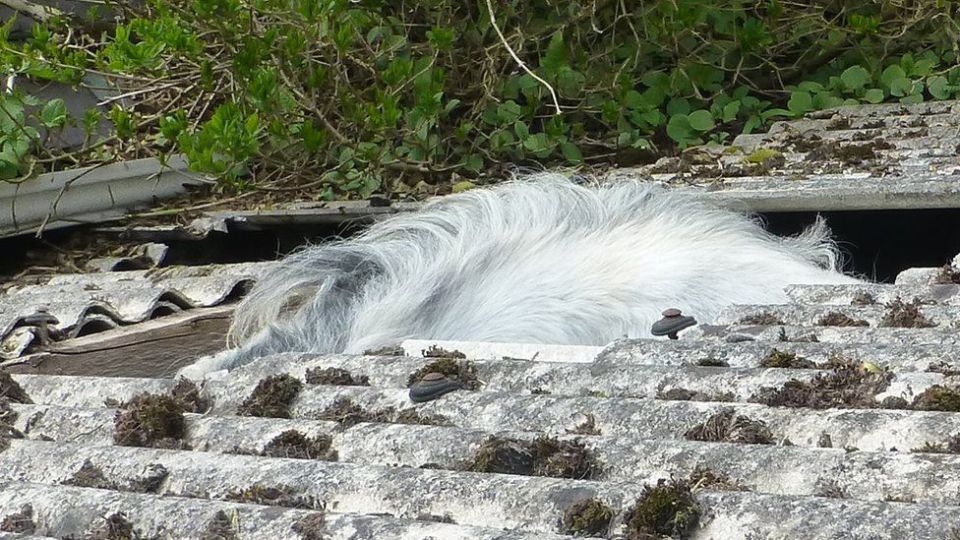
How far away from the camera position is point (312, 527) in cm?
204

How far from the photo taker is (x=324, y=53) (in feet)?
23.7

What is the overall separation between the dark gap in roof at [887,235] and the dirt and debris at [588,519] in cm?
290

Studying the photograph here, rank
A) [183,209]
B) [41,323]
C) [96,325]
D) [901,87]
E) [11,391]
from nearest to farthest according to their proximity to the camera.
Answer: [11,391]
[41,323]
[96,325]
[183,209]
[901,87]

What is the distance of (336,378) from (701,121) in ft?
16.8

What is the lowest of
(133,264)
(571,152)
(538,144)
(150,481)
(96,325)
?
(571,152)

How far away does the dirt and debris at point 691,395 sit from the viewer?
2.54m

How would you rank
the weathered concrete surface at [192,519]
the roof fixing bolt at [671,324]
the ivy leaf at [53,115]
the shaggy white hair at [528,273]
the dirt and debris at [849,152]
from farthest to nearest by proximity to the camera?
the ivy leaf at [53,115]
the dirt and debris at [849,152]
the shaggy white hair at [528,273]
the roof fixing bolt at [671,324]
the weathered concrete surface at [192,519]

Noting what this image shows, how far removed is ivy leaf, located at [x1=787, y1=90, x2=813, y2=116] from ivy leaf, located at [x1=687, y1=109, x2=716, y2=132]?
0.46m

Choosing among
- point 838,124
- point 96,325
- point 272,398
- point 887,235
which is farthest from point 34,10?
point 272,398

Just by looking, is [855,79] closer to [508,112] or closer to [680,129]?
[680,129]

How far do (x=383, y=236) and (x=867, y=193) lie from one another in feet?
4.99

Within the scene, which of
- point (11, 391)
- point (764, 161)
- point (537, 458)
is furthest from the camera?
point (764, 161)

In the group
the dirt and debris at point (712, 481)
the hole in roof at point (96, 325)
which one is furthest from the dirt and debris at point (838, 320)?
the hole in roof at point (96, 325)

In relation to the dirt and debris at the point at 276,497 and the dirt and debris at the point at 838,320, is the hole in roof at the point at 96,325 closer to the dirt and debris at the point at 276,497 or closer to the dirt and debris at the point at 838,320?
the dirt and debris at the point at 276,497
